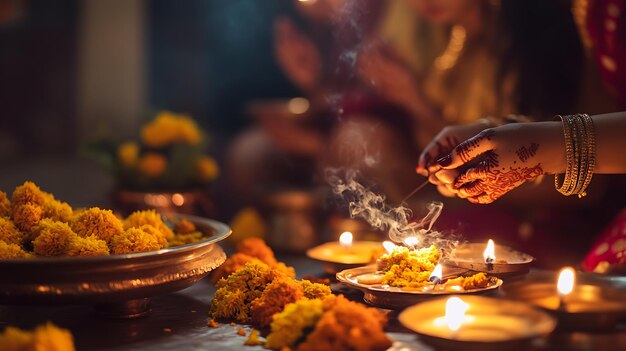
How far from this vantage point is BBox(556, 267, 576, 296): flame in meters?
1.30

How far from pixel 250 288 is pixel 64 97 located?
4456 mm

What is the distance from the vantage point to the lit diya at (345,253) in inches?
69.4

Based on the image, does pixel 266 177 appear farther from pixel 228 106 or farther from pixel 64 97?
pixel 64 97

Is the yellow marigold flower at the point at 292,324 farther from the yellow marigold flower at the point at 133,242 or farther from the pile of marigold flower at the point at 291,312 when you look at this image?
the yellow marigold flower at the point at 133,242

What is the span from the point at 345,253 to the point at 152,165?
50.4 inches

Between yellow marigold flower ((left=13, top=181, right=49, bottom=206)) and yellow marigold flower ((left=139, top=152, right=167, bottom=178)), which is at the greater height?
yellow marigold flower ((left=139, top=152, right=167, bottom=178))

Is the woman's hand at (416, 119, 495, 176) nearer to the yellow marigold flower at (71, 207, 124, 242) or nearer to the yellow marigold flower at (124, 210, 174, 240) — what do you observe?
the yellow marigold flower at (124, 210, 174, 240)

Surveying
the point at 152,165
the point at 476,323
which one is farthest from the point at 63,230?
the point at 152,165

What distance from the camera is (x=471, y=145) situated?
1545 millimetres

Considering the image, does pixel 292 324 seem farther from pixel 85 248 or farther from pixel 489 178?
pixel 489 178

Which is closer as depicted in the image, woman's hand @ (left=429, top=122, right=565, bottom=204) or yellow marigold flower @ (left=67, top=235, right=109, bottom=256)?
yellow marigold flower @ (left=67, top=235, right=109, bottom=256)

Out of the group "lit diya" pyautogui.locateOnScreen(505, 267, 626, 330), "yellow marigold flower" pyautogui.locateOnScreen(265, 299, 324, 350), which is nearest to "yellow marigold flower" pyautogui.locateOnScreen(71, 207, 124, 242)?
"yellow marigold flower" pyautogui.locateOnScreen(265, 299, 324, 350)

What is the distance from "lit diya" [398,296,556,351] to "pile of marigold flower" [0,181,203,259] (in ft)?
1.84

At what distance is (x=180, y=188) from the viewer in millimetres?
2934
